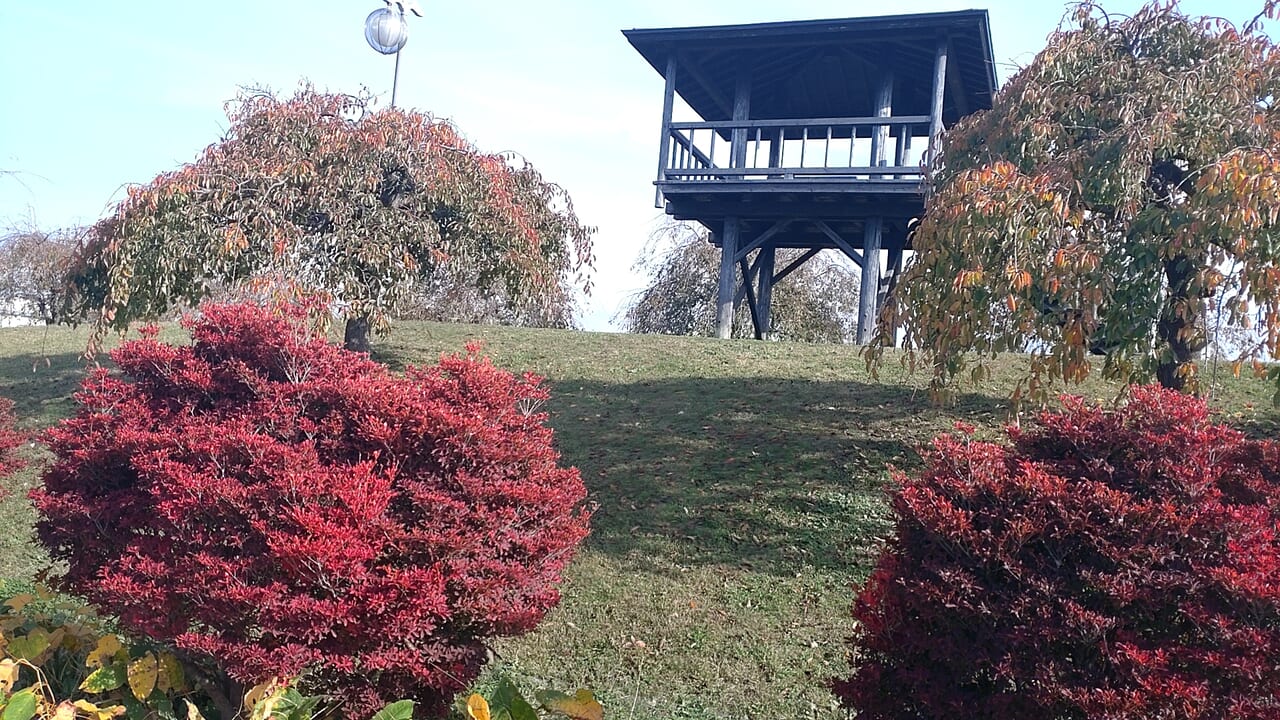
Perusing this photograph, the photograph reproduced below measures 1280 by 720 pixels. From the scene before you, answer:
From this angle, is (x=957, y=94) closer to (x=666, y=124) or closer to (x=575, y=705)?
(x=666, y=124)

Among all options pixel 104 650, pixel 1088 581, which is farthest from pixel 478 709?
pixel 1088 581

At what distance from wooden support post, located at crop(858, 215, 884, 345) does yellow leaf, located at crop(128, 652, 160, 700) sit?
12181 millimetres

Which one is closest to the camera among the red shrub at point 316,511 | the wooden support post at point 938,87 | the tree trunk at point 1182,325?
the red shrub at point 316,511

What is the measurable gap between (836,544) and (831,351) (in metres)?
6.56

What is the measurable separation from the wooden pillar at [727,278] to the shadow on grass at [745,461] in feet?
12.7

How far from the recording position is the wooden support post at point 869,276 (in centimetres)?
1530

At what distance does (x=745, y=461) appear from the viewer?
9.27m

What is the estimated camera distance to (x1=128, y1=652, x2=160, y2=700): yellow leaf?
4300 mm

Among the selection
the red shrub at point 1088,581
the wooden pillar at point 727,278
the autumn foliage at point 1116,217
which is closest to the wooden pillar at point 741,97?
the wooden pillar at point 727,278

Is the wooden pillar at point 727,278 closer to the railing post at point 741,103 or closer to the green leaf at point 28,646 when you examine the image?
the railing post at point 741,103

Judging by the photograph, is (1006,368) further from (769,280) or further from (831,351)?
(769,280)

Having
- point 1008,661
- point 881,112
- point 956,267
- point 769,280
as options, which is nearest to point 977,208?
point 956,267

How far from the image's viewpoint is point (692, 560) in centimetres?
759

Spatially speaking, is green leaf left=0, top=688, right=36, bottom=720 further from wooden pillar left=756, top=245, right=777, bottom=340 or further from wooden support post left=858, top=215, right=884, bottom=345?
wooden pillar left=756, top=245, right=777, bottom=340
